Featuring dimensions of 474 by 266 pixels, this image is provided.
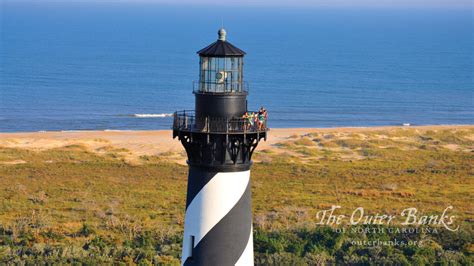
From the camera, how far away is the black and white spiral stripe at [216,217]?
15312 mm

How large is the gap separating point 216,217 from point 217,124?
54.5 inches

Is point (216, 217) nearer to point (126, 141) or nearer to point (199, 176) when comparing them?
point (199, 176)

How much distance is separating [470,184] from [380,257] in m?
17.9

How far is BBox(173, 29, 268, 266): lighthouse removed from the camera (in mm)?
15039

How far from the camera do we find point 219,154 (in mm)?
15148

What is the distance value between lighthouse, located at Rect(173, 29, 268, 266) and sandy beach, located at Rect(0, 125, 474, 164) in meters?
34.7

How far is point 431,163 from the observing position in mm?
51312

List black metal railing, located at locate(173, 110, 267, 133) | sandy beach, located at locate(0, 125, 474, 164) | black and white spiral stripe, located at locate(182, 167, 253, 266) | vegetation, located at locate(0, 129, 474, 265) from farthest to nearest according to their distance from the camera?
sandy beach, located at locate(0, 125, 474, 164), vegetation, located at locate(0, 129, 474, 265), black and white spiral stripe, located at locate(182, 167, 253, 266), black metal railing, located at locate(173, 110, 267, 133)

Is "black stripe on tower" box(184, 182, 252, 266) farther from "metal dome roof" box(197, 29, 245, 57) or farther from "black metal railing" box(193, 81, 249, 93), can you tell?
"metal dome roof" box(197, 29, 245, 57)

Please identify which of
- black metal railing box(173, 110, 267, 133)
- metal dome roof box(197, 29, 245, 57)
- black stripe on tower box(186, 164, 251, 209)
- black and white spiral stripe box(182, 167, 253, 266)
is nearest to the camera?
black metal railing box(173, 110, 267, 133)

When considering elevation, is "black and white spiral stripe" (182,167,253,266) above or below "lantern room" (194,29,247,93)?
below

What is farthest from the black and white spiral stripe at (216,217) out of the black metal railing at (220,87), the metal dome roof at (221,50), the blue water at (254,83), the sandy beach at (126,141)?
the blue water at (254,83)

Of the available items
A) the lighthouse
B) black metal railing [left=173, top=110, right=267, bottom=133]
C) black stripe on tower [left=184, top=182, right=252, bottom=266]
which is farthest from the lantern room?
black stripe on tower [left=184, top=182, right=252, bottom=266]

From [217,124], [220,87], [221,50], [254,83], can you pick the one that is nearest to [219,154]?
[217,124]
